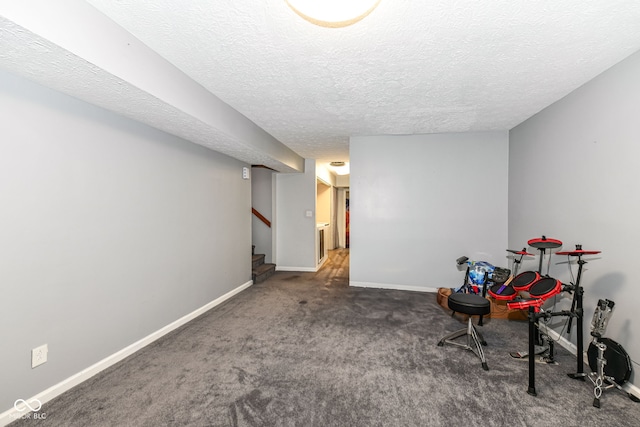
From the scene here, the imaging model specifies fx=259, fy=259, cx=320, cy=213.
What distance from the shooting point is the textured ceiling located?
4.93 feet

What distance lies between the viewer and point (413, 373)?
2092 millimetres

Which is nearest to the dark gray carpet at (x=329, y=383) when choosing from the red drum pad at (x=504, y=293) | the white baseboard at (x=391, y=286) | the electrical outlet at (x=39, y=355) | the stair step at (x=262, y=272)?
the electrical outlet at (x=39, y=355)

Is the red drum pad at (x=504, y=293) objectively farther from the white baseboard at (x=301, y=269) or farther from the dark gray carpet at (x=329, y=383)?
the white baseboard at (x=301, y=269)

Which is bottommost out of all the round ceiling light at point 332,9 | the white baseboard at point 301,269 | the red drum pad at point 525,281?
the white baseboard at point 301,269

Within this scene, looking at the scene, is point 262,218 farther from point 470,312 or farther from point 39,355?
point 470,312

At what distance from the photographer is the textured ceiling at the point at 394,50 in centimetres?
150

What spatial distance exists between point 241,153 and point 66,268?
2344 millimetres

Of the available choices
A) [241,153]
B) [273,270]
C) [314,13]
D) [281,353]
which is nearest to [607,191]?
[314,13]

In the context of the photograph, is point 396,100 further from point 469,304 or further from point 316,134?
point 469,304

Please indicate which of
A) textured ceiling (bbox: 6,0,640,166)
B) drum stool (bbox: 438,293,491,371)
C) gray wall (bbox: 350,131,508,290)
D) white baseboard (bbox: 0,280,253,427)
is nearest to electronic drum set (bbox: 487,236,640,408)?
drum stool (bbox: 438,293,491,371)

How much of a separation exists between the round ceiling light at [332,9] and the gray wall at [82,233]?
1850mm

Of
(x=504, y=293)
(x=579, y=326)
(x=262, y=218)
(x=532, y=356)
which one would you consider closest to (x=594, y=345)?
(x=579, y=326)

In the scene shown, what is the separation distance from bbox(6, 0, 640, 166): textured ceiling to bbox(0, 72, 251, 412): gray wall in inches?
Result: 33.5

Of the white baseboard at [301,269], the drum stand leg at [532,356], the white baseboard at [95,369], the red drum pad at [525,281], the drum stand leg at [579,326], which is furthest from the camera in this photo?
the white baseboard at [301,269]
